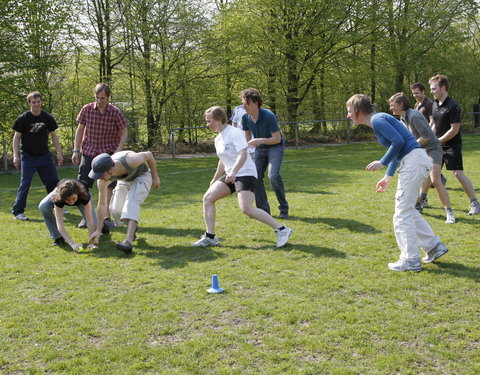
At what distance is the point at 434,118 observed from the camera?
809 cm

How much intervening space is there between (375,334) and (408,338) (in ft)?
0.76

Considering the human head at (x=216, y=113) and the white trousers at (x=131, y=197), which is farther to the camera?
the white trousers at (x=131, y=197)

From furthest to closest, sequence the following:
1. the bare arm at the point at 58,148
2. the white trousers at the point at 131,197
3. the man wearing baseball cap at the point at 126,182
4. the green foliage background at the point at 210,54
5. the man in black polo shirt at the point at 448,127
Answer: the green foliage background at the point at 210,54 < the bare arm at the point at 58,148 < the man in black polo shirt at the point at 448,127 < the white trousers at the point at 131,197 < the man wearing baseball cap at the point at 126,182

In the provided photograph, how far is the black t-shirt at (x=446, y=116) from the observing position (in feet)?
25.4

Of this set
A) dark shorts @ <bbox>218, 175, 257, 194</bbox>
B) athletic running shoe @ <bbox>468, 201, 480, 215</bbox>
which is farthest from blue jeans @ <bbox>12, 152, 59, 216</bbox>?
athletic running shoe @ <bbox>468, 201, 480, 215</bbox>

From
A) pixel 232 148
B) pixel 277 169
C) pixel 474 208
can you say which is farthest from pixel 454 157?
pixel 232 148

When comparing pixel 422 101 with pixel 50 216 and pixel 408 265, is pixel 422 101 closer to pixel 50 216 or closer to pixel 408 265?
pixel 408 265

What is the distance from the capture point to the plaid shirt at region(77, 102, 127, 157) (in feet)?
25.0

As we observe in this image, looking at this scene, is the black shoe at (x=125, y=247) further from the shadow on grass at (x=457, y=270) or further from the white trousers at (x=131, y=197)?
the shadow on grass at (x=457, y=270)

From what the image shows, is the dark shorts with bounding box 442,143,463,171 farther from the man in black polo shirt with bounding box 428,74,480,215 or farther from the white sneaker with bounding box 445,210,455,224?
the white sneaker with bounding box 445,210,455,224

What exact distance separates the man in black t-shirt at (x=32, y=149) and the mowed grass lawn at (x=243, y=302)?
→ 0.74 meters

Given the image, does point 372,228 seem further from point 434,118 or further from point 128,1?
point 128,1

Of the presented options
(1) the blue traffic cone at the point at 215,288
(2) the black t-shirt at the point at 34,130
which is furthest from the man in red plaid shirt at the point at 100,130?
(1) the blue traffic cone at the point at 215,288

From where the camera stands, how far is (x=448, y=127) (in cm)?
791
